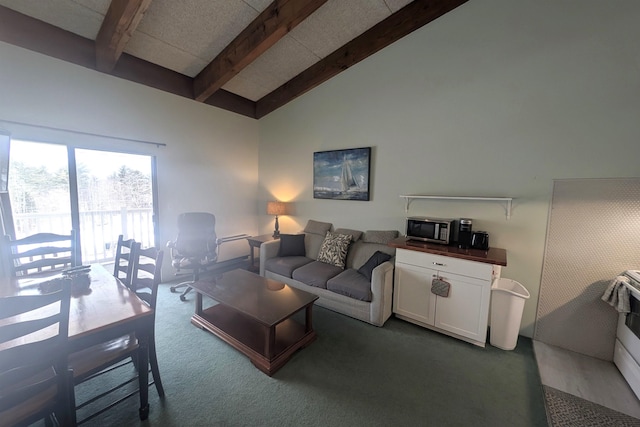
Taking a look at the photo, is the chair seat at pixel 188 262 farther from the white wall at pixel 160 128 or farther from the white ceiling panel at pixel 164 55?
the white ceiling panel at pixel 164 55

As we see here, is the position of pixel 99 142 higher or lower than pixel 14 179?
higher

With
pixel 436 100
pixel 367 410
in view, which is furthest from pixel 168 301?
pixel 436 100

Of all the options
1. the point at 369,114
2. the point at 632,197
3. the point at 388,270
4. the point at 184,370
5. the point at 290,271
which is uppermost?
the point at 369,114

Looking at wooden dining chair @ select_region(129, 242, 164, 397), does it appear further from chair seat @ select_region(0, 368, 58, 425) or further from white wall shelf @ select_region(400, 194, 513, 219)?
white wall shelf @ select_region(400, 194, 513, 219)

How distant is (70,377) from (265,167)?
13.0ft

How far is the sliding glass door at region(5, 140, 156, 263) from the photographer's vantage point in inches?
107

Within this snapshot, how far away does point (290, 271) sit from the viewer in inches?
132

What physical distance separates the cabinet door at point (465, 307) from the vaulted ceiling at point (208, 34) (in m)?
2.90

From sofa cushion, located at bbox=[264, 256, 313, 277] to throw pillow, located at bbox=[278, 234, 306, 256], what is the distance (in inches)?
3.8

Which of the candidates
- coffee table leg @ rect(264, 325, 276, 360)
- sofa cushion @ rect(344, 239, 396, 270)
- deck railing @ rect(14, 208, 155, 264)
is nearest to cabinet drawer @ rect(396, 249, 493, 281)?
sofa cushion @ rect(344, 239, 396, 270)

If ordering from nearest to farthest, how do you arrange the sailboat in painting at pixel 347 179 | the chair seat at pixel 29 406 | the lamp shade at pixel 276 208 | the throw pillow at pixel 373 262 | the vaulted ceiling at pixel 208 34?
the chair seat at pixel 29 406, the vaulted ceiling at pixel 208 34, the throw pillow at pixel 373 262, the sailboat in painting at pixel 347 179, the lamp shade at pixel 276 208

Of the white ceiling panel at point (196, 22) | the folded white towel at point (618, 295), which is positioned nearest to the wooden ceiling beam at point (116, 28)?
the white ceiling panel at point (196, 22)

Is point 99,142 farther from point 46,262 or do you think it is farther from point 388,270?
point 388,270

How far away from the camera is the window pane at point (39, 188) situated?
8.74ft
